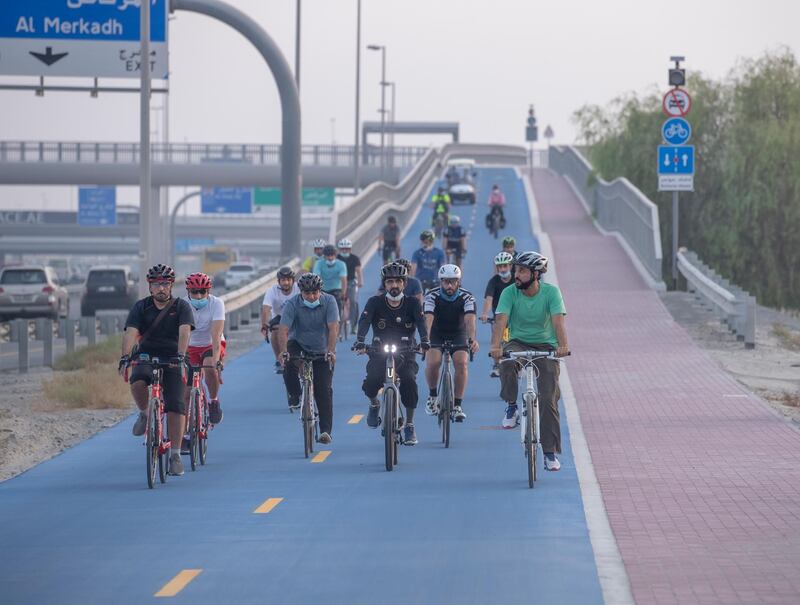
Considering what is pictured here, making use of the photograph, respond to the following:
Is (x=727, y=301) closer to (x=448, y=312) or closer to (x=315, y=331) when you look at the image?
(x=448, y=312)

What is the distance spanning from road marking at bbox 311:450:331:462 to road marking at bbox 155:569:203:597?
6.02m

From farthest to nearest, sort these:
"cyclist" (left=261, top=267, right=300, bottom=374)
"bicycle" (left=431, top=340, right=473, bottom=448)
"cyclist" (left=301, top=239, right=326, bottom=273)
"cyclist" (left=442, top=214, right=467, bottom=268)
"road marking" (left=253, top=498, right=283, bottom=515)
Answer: "cyclist" (left=442, top=214, right=467, bottom=268) < "cyclist" (left=301, top=239, right=326, bottom=273) < "cyclist" (left=261, top=267, right=300, bottom=374) < "bicycle" (left=431, top=340, right=473, bottom=448) < "road marking" (left=253, top=498, right=283, bottom=515)

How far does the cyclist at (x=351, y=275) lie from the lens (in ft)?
96.4

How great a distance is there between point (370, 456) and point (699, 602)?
7759mm

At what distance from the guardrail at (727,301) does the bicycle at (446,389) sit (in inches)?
564

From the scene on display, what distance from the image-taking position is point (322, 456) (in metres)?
17.4

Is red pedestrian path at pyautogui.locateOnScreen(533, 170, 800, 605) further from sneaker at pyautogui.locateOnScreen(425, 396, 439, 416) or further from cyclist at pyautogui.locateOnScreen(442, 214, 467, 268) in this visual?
cyclist at pyautogui.locateOnScreen(442, 214, 467, 268)

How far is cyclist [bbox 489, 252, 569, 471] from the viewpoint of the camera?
14.8m

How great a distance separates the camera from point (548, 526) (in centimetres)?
1277

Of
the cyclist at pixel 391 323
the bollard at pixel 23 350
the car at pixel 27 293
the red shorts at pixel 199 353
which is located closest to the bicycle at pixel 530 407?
the cyclist at pixel 391 323

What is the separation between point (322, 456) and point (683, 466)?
355cm

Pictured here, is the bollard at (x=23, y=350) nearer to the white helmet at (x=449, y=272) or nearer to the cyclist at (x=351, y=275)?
the cyclist at (x=351, y=275)

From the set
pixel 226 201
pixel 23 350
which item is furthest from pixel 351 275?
pixel 226 201

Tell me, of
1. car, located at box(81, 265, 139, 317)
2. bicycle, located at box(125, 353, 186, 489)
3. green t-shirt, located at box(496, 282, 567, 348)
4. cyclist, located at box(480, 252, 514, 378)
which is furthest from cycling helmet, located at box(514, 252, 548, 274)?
car, located at box(81, 265, 139, 317)
